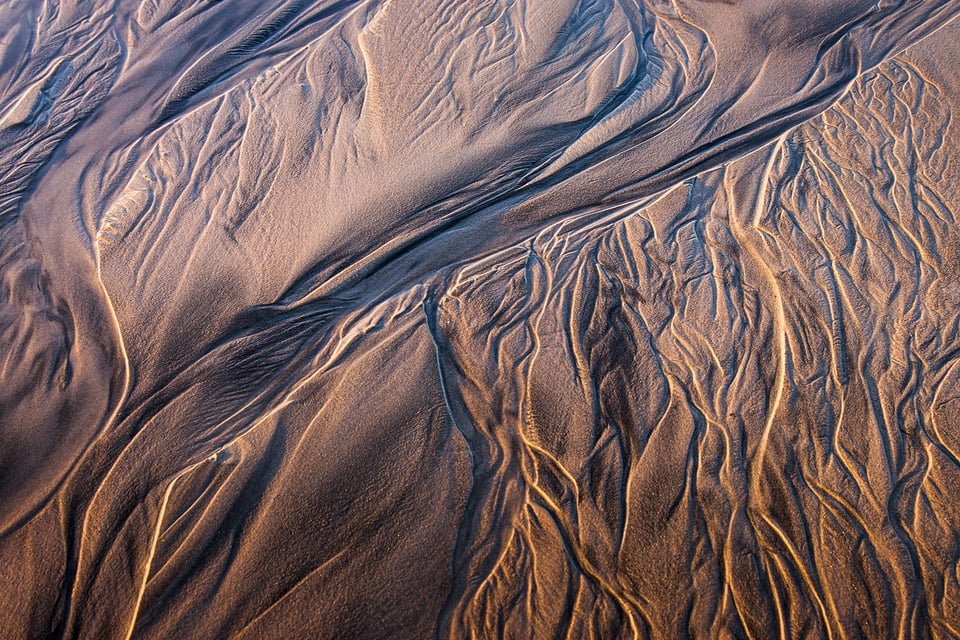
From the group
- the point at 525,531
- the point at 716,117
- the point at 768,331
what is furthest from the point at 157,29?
the point at 768,331

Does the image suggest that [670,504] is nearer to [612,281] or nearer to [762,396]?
[762,396]

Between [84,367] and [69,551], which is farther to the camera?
[84,367]

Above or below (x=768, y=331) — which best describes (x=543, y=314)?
above

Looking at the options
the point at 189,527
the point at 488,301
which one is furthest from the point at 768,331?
the point at 189,527

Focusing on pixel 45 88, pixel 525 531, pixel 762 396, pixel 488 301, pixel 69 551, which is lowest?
pixel 762 396

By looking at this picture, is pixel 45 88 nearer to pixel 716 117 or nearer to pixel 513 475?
Result: pixel 513 475

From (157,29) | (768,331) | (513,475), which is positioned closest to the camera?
(513,475)

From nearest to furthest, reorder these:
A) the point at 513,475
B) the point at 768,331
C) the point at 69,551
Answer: the point at 69,551
the point at 513,475
the point at 768,331
